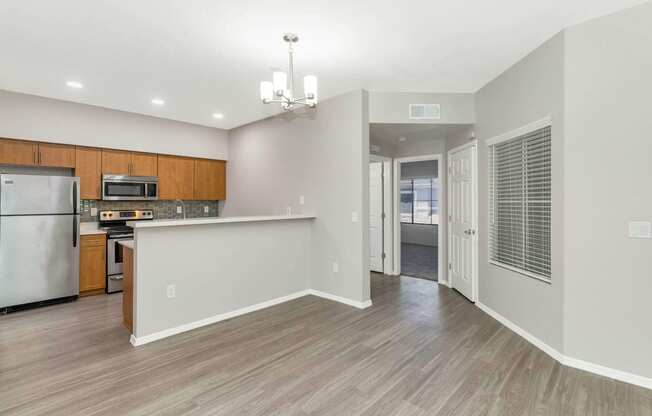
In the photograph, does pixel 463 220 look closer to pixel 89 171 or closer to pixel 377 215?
pixel 377 215

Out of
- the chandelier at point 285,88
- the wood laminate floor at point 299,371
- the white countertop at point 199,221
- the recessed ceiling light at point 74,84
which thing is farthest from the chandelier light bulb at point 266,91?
the recessed ceiling light at point 74,84

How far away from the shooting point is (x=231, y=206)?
605cm

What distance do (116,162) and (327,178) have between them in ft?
10.7

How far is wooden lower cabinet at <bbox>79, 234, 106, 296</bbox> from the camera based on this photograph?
4367 mm

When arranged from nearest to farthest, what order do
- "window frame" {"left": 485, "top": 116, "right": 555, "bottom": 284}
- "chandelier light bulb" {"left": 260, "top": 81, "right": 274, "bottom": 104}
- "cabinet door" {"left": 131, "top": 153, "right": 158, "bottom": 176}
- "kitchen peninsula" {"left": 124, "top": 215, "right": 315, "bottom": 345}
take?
1. "chandelier light bulb" {"left": 260, "top": 81, "right": 274, "bottom": 104}
2. "window frame" {"left": 485, "top": 116, "right": 555, "bottom": 284}
3. "kitchen peninsula" {"left": 124, "top": 215, "right": 315, "bottom": 345}
4. "cabinet door" {"left": 131, "top": 153, "right": 158, "bottom": 176}

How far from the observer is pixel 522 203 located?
325 cm

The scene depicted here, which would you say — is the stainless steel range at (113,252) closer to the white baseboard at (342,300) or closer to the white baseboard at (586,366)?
the white baseboard at (342,300)

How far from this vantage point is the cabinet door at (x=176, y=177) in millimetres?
5355

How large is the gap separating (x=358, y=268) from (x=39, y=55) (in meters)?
3.89

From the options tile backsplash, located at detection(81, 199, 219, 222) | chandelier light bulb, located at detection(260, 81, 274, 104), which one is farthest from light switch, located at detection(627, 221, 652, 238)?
tile backsplash, located at detection(81, 199, 219, 222)

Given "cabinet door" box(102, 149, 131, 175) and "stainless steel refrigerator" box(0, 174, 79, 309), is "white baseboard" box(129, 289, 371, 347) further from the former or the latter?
"cabinet door" box(102, 149, 131, 175)

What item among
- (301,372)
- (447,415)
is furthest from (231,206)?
(447,415)

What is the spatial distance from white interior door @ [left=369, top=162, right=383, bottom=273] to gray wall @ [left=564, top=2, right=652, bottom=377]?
3236 millimetres

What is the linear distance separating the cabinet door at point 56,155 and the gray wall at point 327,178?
256 cm
